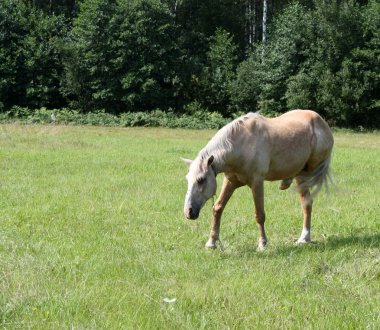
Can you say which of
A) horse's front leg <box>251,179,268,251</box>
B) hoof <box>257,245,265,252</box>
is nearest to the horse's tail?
horse's front leg <box>251,179,268,251</box>

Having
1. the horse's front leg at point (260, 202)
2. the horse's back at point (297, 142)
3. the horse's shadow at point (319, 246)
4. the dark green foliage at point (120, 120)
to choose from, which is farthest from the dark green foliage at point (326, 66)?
the horse's front leg at point (260, 202)

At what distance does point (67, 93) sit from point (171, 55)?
29.2 feet

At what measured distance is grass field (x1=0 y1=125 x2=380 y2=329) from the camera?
4402 mm

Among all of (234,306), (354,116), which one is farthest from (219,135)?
(354,116)

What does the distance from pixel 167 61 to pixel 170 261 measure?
121ft

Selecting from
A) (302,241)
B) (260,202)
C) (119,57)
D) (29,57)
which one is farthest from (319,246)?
(29,57)

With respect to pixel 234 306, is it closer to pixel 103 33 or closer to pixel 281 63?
pixel 281 63

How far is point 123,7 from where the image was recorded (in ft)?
133

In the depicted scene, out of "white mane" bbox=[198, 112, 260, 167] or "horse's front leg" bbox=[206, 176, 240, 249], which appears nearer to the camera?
"white mane" bbox=[198, 112, 260, 167]

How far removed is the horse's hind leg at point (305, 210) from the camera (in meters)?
7.39

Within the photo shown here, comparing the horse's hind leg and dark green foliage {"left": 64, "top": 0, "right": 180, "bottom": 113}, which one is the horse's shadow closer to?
the horse's hind leg

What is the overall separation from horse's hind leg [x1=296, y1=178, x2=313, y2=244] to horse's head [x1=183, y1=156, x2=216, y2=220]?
1.77 meters

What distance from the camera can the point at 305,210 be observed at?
763 centimetres

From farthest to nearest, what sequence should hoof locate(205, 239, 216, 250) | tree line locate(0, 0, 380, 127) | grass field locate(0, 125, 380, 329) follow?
1. tree line locate(0, 0, 380, 127)
2. hoof locate(205, 239, 216, 250)
3. grass field locate(0, 125, 380, 329)
